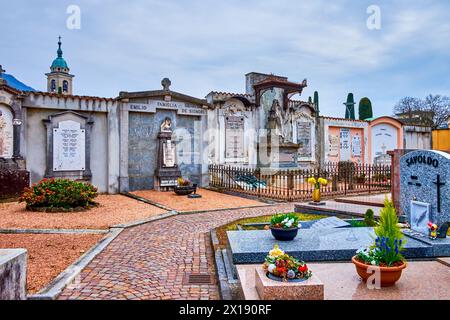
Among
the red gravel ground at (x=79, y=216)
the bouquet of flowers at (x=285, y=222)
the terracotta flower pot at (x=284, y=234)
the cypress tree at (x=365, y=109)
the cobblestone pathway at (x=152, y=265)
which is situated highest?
the cypress tree at (x=365, y=109)

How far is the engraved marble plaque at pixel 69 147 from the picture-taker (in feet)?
45.7

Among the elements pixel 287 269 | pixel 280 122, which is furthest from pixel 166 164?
pixel 287 269

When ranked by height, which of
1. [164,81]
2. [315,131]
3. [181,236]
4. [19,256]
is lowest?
[181,236]

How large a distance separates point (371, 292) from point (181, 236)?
4.40 meters

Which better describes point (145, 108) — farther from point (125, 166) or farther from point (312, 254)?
point (312, 254)

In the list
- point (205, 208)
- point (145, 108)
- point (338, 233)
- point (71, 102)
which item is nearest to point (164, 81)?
point (145, 108)

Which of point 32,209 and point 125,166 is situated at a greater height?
point 125,166

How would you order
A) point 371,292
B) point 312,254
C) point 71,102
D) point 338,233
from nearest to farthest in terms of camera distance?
point 371,292
point 312,254
point 338,233
point 71,102

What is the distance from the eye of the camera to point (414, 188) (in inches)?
281

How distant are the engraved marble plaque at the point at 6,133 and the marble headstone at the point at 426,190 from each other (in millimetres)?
12835

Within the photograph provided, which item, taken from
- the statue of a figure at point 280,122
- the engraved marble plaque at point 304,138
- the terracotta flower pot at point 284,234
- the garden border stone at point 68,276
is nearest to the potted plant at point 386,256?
the terracotta flower pot at point 284,234

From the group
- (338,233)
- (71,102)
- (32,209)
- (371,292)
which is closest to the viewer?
(371,292)

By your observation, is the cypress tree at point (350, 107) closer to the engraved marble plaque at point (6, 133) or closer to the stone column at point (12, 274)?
the engraved marble plaque at point (6, 133)

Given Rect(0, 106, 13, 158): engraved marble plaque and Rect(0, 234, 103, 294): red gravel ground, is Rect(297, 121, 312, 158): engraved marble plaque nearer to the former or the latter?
Rect(0, 106, 13, 158): engraved marble plaque
